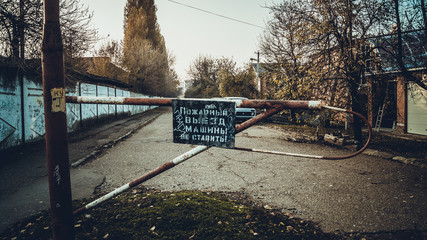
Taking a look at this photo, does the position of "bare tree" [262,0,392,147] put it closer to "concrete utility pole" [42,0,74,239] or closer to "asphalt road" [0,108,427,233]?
"asphalt road" [0,108,427,233]

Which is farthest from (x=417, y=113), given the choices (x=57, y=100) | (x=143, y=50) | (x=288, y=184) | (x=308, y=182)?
(x=143, y=50)

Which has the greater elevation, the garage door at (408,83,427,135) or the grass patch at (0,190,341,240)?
the garage door at (408,83,427,135)

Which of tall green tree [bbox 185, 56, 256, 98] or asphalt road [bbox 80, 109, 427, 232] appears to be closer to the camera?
asphalt road [bbox 80, 109, 427, 232]

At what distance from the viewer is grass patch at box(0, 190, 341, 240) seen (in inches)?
94.7

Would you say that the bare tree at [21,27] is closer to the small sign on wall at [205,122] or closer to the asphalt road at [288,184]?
the asphalt road at [288,184]

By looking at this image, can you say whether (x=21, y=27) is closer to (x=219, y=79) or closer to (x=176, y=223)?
(x=176, y=223)

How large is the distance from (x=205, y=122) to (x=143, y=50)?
1113 inches

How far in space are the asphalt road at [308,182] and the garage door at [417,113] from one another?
662cm

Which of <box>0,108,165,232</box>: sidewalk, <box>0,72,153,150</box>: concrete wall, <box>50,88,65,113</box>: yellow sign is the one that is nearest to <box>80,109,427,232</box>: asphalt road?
<box>0,108,165,232</box>: sidewalk

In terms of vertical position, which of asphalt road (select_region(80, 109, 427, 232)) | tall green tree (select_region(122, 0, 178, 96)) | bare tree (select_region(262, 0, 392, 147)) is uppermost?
tall green tree (select_region(122, 0, 178, 96))

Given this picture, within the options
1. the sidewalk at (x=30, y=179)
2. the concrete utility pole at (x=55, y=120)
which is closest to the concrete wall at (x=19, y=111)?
the sidewalk at (x=30, y=179)

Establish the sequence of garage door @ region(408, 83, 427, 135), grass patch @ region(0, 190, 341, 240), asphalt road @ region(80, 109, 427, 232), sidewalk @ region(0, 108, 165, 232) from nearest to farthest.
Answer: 1. grass patch @ region(0, 190, 341, 240)
2. asphalt road @ region(80, 109, 427, 232)
3. sidewalk @ region(0, 108, 165, 232)
4. garage door @ region(408, 83, 427, 135)

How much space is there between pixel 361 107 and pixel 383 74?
4.12ft

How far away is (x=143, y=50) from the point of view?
27.5 metres
